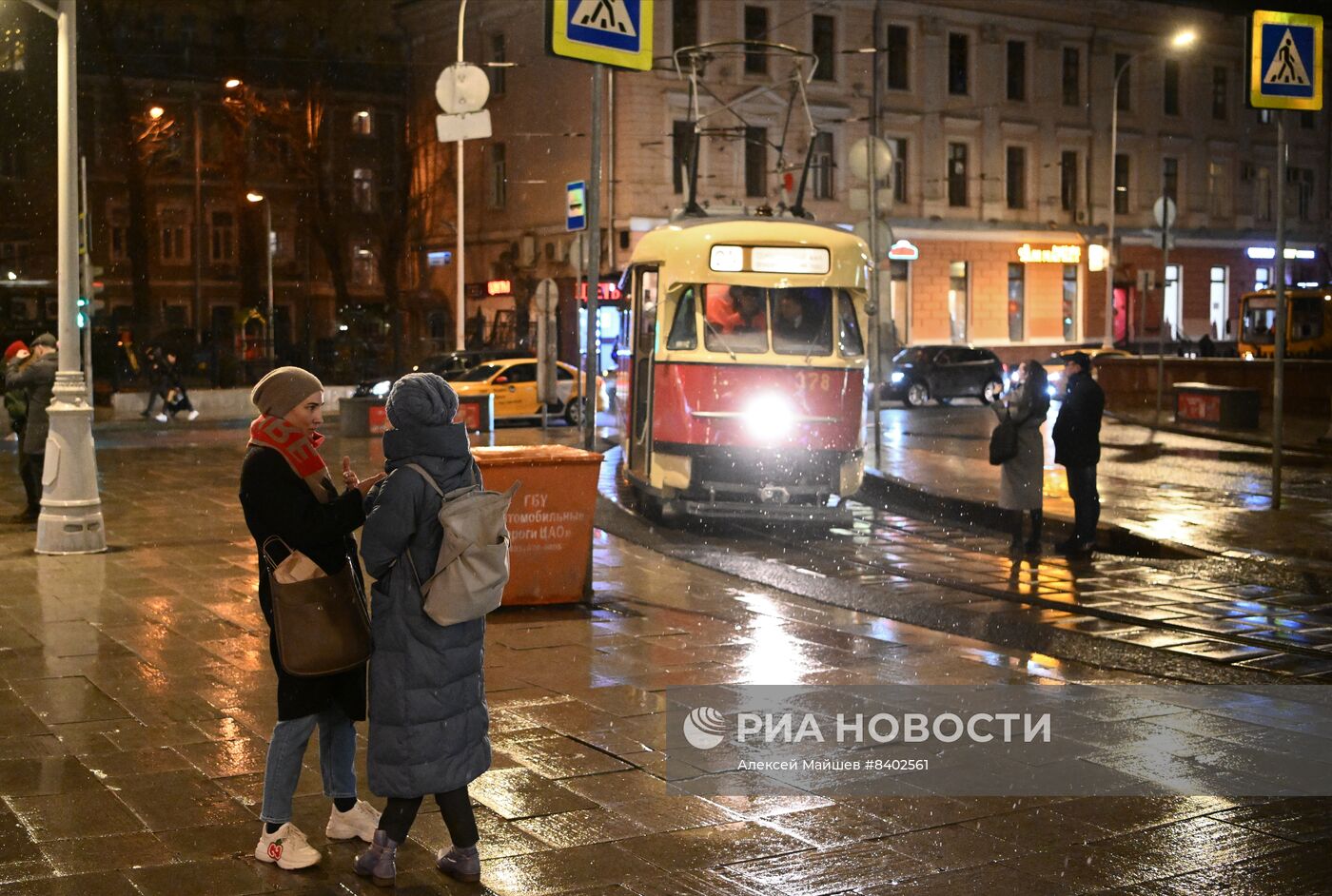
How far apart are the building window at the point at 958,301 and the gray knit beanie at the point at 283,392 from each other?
49.0 m

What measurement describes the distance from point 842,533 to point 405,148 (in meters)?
44.6

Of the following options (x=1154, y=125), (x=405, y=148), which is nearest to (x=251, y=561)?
(x=405, y=148)

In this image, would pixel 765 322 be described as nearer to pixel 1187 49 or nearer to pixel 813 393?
pixel 813 393

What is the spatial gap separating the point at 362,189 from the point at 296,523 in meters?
55.7

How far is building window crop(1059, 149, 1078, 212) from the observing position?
55312 mm

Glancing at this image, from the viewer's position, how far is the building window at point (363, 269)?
5981cm

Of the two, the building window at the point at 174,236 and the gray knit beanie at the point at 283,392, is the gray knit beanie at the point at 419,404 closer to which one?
the gray knit beanie at the point at 283,392

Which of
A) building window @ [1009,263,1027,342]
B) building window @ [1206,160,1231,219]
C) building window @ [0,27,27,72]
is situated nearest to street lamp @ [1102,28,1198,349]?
building window @ [1009,263,1027,342]

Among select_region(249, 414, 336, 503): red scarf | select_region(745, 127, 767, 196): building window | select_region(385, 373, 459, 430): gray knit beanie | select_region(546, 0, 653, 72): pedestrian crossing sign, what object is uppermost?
select_region(745, 127, 767, 196): building window

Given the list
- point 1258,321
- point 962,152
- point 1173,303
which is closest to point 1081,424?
point 1258,321

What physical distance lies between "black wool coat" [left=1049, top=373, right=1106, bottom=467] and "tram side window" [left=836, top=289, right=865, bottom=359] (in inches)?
120

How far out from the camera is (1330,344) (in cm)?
4391

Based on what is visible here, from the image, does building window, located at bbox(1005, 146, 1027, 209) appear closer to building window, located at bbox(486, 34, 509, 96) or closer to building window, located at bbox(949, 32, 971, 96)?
building window, located at bbox(949, 32, 971, 96)

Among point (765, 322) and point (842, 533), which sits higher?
point (765, 322)
